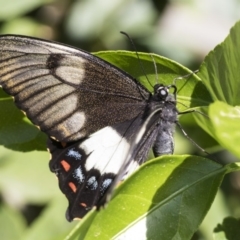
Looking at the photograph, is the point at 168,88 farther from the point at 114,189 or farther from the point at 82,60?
the point at 114,189

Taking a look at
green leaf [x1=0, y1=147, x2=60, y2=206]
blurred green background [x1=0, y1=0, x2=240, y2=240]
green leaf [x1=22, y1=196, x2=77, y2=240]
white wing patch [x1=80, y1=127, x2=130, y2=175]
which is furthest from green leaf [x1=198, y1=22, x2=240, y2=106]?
green leaf [x1=0, y1=147, x2=60, y2=206]

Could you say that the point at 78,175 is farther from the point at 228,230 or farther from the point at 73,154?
the point at 228,230

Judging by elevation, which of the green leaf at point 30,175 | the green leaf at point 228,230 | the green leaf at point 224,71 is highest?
the green leaf at point 30,175

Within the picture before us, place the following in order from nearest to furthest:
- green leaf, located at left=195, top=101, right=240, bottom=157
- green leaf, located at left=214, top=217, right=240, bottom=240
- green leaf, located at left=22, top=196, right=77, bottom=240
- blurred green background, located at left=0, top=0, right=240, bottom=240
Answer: green leaf, located at left=195, top=101, right=240, bottom=157
green leaf, located at left=214, top=217, right=240, bottom=240
green leaf, located at left=22, top=196, right=77, bottom=240
blurred green background, located at left=0, top=0, right=240, bottom=240

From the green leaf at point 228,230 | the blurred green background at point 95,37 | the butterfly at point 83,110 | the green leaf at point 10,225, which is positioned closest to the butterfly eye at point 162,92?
the butterfly at point 83,110

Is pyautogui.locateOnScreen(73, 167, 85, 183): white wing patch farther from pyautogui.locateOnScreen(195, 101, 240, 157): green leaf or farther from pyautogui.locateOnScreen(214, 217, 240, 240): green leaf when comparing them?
pyautogui.locateOnScreen(195, 101, 240, 157): green leaf

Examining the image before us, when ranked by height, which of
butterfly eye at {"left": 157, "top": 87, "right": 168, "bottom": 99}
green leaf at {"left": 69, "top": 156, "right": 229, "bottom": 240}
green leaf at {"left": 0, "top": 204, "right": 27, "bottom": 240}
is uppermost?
green leaf at {"left": 0, "top": 204, "right": 27, "bottom": 240}

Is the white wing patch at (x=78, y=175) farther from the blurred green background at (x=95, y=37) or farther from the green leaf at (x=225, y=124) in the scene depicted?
the blurred green background at (x=95, y=37)
